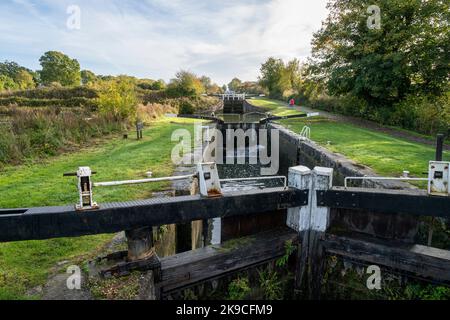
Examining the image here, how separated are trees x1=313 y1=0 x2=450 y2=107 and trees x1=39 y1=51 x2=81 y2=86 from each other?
4163cm

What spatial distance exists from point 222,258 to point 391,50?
13.6m

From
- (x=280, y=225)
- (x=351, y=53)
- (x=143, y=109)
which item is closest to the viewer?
(x=280, y=225)

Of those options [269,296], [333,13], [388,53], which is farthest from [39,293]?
[333,13]

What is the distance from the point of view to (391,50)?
12.8m

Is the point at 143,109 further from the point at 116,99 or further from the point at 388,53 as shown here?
the point at 388,53

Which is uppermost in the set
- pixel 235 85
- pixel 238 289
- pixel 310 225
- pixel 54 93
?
pixel 235 85

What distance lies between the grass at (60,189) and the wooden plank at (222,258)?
2.92ft

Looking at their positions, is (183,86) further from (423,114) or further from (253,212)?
(253,212)

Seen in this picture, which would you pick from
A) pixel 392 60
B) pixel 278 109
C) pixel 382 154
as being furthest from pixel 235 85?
pixel 382 154

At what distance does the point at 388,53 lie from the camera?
12.9 meters

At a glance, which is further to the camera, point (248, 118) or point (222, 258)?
point (248, 118)

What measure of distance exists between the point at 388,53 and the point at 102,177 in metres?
13.3

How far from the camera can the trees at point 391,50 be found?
11.9m

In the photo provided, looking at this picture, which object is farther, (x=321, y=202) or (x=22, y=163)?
(x=22, y=163)
